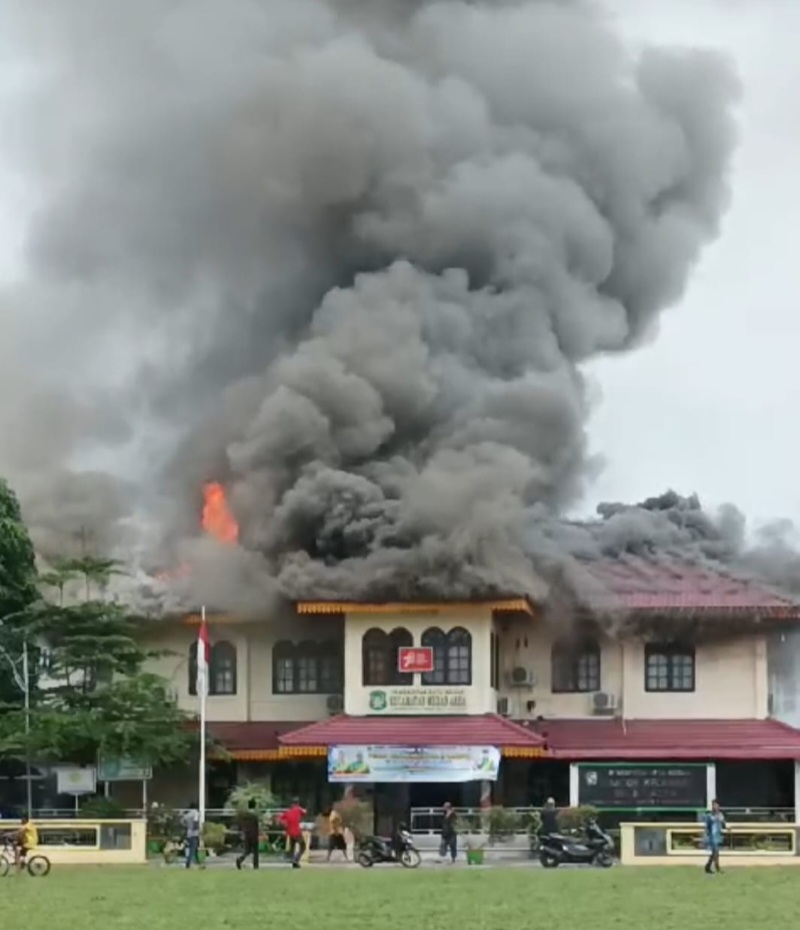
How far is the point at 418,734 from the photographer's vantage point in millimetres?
56125

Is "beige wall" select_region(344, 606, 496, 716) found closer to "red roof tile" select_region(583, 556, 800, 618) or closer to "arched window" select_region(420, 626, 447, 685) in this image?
"arched window" select_region(420, 626, 447, 685)

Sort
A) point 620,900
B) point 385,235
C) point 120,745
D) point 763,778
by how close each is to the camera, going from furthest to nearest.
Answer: point 385,235
point 763,778
point 120,745
point 620,900

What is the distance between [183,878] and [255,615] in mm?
19337

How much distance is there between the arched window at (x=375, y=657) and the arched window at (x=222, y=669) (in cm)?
464

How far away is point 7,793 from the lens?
61.0 metres

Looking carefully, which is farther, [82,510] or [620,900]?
[82,510]

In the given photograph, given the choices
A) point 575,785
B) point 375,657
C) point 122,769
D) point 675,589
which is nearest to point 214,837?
point 122,769

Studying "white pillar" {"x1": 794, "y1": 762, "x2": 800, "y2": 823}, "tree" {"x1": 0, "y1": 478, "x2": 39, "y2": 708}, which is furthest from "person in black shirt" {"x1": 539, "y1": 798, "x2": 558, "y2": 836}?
"tree" {"x1": 0, "y1": 478, "x2": 39, "y2": 708}

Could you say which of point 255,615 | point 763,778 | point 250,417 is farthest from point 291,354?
point 763,778

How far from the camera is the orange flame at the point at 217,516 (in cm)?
6175

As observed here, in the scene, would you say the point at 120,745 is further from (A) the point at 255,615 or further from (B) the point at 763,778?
(B) the point at 763,778

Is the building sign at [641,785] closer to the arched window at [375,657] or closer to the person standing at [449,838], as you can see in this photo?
the person standing at [449,838]

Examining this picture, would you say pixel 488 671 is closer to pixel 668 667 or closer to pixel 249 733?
pixel 668 667

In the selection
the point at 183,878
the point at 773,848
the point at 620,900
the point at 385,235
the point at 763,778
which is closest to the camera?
the point at 620,900
